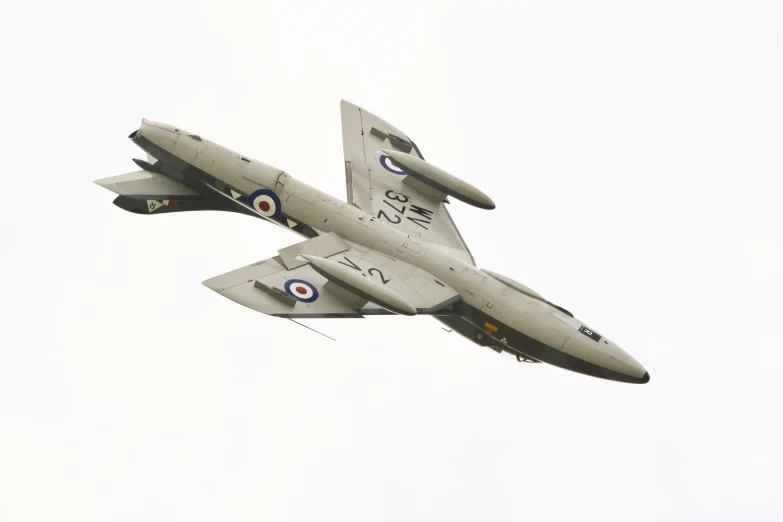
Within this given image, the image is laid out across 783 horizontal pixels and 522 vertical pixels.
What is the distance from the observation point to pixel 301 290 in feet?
159

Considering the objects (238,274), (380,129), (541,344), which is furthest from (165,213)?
(541,344)

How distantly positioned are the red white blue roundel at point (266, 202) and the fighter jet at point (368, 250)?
42mm

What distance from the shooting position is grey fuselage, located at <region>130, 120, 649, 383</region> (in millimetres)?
48688

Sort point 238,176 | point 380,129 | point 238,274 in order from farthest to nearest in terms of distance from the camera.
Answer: point 380,129 < point 238,176 < point 238,274

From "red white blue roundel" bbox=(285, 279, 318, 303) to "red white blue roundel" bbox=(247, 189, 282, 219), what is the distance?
14.9 ft

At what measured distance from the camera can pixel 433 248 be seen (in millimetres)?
50562

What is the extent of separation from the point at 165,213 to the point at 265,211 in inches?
177

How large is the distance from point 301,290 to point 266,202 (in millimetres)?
5524

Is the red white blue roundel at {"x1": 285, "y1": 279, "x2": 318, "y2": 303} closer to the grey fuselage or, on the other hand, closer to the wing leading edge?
the wing leading edge

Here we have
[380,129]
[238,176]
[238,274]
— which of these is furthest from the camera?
[380,129]

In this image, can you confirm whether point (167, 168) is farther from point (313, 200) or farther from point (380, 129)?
point (380, 129)

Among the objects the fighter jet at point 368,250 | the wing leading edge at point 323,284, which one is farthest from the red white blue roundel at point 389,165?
the wing leading edge at point 323,284

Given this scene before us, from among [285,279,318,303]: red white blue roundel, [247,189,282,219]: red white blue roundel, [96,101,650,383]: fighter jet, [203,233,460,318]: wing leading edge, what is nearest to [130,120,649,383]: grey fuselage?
[96,101,650,383]: fighter jet

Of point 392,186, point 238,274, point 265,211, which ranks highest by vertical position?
point 392,186
